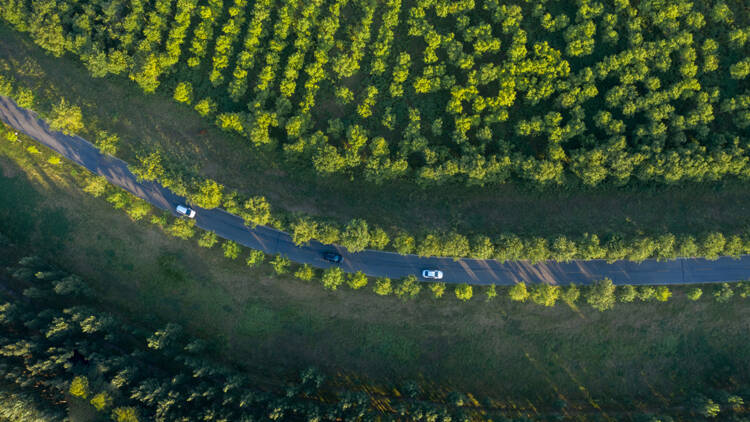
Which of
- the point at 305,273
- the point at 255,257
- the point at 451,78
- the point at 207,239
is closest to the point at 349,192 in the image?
the point at 305,273

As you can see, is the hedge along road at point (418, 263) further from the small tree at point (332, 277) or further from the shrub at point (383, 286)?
the small tree at point (332, 277)

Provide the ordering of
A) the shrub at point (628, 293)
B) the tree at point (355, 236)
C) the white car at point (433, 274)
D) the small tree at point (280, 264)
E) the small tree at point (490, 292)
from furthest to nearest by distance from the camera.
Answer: the white car at point (433, 274), the small tree at point (280, 264), the small tree at point (490, 292), the shrub at point (628, 293), the tree at point (355, 236)

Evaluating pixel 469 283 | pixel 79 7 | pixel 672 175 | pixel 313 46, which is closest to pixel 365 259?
pixel 469 283

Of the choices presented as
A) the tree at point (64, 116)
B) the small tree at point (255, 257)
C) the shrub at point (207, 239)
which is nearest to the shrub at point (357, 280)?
the small tree at point (255, 257)

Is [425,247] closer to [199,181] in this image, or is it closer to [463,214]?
[463,214]

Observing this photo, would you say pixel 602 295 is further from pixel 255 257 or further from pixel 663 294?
pixel 255 257

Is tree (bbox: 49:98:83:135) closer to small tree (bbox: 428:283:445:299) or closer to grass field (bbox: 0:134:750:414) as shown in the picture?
grass field (bbox: 0:134:750:414)

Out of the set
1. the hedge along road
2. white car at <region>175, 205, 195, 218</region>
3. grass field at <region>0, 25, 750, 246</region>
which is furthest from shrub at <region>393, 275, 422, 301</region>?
white car at <region>175, 205, 195, 218</region>

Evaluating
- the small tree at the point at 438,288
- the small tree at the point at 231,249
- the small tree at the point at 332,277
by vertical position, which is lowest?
the small tree at the point at 438,288
